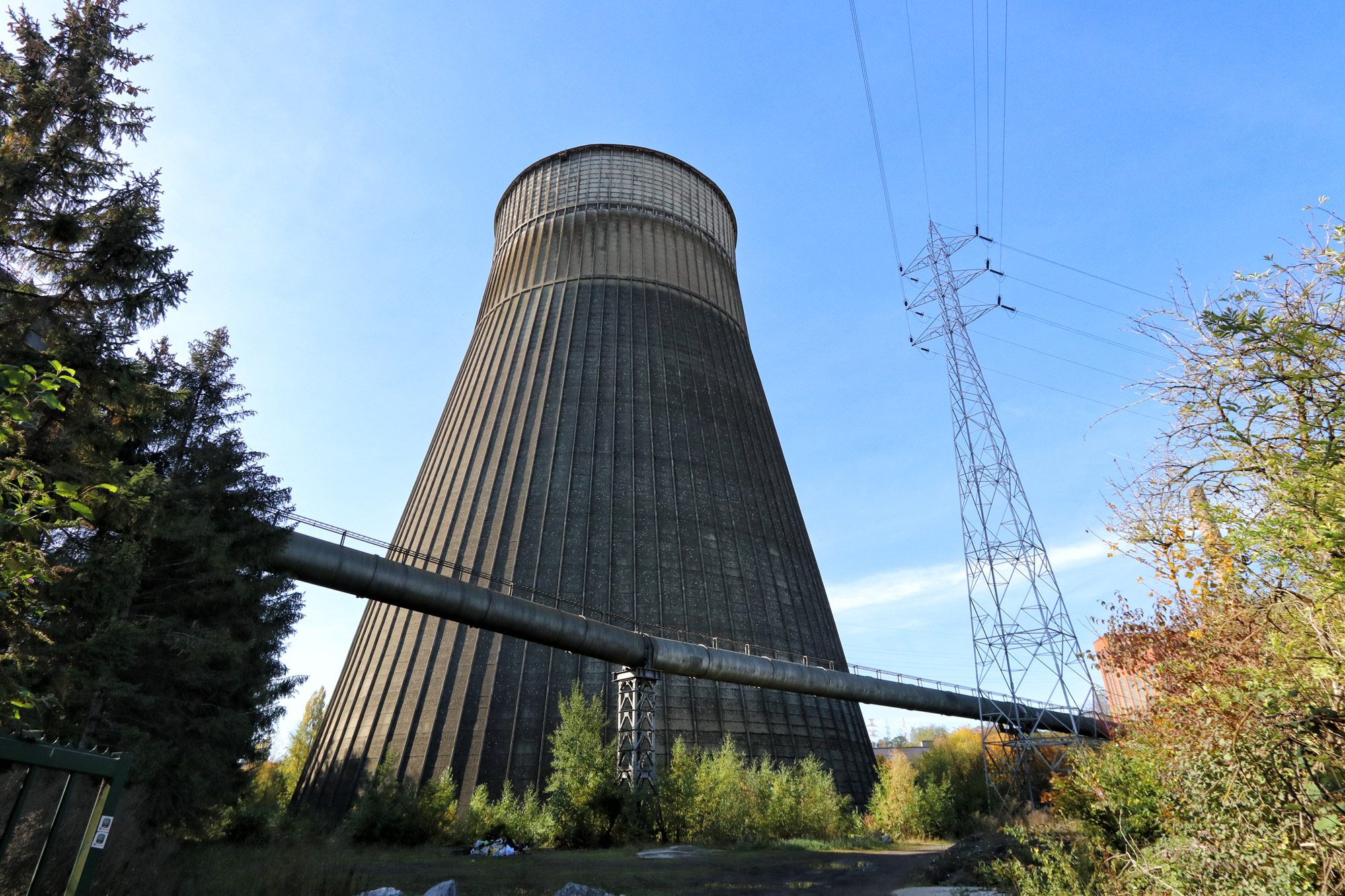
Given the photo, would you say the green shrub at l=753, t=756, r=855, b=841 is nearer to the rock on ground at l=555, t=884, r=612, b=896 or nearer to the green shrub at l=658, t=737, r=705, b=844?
the green shrub at l=658, t=737, r=705, b=844

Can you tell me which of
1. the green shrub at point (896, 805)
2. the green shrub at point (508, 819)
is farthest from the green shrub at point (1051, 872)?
the green shrub at point (896, 805)

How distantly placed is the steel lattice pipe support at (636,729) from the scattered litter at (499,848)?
2.69 m

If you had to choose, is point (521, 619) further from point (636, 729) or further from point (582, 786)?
point (582, 786)

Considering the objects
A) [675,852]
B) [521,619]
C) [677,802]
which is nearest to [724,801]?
[677,802]

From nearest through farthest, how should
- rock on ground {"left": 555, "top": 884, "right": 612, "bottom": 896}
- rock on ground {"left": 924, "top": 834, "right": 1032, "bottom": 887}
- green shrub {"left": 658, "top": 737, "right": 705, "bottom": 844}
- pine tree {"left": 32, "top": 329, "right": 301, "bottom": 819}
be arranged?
rock on ground {"left": 555, "top": 884, "right": 612, "bottom": 896}, pine tree {"left": 32, "top": 329, "right": 301, "bottom": 819}, rock on ground {"left": 924, "top": 834, "right": 1032, "bottom": 887}, green shrub {"left": 658, "top": 737, "right": 705, "bottom": 844}

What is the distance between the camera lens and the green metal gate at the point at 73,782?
291 centimetres

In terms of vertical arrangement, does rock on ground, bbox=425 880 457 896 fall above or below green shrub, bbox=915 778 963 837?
below

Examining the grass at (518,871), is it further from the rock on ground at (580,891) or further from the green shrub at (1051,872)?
the rock on ground at (580,891)

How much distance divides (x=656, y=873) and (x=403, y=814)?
7.70 metres

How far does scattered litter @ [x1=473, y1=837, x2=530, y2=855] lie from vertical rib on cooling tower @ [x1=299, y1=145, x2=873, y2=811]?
336 centimetres

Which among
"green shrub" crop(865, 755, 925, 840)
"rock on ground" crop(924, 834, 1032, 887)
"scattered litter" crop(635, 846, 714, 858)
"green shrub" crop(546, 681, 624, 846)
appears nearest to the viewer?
"rock on ground" crop(924, 834, 1032, 887)

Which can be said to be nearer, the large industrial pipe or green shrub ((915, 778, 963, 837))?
the large industrial pipe

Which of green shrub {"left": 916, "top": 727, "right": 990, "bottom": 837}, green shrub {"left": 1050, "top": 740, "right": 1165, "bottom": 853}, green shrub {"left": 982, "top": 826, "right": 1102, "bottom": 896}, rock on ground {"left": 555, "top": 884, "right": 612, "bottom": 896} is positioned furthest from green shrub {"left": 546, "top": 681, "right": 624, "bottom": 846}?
green shrub {"left": 916, "top": 727, "right": 990, "bottom": 837}

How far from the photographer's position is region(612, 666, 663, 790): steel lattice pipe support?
617 inches
